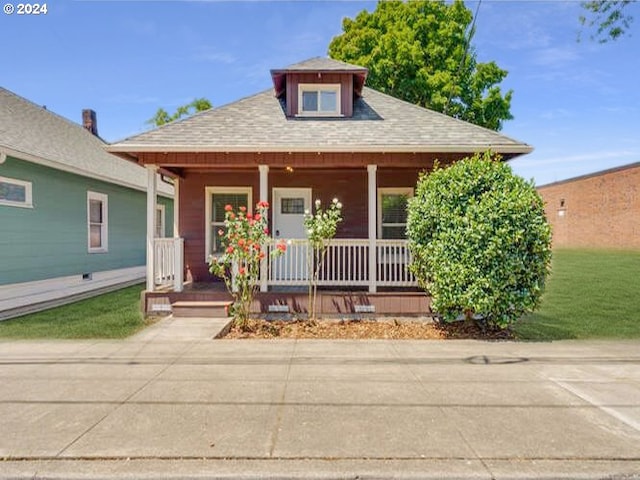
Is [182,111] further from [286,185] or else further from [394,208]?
[394,208]

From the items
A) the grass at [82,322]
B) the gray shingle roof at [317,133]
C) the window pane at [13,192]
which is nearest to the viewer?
the grass at [82,322]

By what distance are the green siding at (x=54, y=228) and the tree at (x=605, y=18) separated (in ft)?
46.4

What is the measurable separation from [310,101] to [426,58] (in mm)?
12090

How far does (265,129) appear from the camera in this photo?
26.7 feet

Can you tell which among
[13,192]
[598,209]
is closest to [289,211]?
[13,192]

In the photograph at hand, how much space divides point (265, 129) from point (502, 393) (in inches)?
260

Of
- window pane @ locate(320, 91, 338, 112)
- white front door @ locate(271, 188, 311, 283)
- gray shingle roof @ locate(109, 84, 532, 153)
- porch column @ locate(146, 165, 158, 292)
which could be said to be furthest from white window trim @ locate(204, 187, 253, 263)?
window pane @ locate(320, 91, 338, 112)

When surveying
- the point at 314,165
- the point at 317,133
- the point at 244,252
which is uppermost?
the point at 317,133

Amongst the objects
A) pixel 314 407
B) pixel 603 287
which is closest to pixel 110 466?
pixel 314 407

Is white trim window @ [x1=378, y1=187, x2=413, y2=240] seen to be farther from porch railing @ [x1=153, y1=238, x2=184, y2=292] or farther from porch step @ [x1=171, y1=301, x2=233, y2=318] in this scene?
porch railing @ [x1=153, y1=238, x2=184, y2=292]

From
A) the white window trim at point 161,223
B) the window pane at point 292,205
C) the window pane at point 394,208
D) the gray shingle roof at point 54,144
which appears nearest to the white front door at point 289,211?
the window pane at point 292,205

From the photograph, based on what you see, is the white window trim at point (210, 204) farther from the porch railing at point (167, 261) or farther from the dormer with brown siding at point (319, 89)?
the dormer with brown siding at point (319, 89)

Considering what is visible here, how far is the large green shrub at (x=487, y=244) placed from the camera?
18.6 feet

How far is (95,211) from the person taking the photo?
12.1 metres
